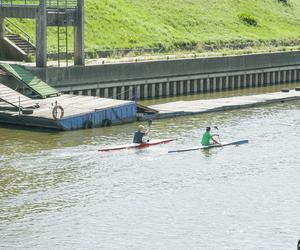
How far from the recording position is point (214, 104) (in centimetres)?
8131

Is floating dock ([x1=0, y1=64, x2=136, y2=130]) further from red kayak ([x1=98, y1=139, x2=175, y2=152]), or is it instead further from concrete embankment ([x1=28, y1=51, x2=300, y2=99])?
red kayak ([x1=98, y1=139, x2=175, y2=152])

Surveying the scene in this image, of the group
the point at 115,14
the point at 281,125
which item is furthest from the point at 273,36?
the point at 281,125

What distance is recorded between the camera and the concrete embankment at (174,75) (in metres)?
80.1

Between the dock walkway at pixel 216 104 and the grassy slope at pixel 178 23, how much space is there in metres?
16.4

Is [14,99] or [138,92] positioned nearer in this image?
[14,99]

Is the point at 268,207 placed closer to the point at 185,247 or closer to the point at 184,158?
the point at 185,247

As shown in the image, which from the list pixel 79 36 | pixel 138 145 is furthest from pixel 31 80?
pixel 138 145

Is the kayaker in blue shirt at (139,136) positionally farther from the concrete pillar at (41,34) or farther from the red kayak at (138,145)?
the concrete pillar at (41,34)

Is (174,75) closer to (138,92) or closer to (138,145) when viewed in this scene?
(138,92)

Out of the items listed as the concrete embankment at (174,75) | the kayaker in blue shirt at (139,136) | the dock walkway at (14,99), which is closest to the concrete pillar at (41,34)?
the concrete embankment at (174,75)

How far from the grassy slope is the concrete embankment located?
384 inches

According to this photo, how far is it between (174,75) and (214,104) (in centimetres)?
964

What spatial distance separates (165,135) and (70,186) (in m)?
16.5

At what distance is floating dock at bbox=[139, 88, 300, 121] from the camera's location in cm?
7562
